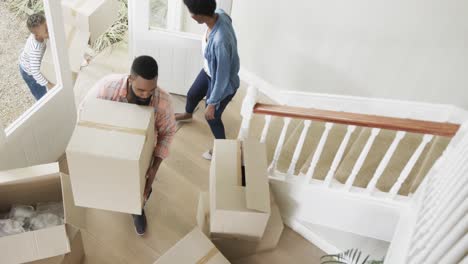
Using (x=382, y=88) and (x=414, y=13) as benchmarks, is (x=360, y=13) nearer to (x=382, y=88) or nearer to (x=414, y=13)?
(x=414, y=13)

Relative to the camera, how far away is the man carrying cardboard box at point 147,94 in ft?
5.89

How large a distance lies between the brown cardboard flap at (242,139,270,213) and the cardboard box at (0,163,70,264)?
909 millimetres

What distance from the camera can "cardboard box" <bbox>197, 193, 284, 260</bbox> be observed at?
233 centimetres

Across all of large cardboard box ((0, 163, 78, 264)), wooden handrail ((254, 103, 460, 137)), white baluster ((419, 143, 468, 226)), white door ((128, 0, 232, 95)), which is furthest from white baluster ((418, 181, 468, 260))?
white door ((128, 0, 232, 95))

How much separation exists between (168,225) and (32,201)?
854 mm

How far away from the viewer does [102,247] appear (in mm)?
2459

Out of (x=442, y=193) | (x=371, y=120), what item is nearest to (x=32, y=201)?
(x=371, y=120)

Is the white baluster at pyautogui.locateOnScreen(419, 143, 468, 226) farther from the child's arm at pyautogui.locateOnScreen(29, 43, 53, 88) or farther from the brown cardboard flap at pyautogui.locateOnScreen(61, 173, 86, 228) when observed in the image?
the child's arm at pyautogui.locateOnScreen(29, 43, 53, 88)

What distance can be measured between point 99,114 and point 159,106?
0.31 meters

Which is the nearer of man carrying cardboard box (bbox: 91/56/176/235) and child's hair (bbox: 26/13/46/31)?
man carrying cardboard box (bbox: 91/56/176/235)

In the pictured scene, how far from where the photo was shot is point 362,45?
9.72ft

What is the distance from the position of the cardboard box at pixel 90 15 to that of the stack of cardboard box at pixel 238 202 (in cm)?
193

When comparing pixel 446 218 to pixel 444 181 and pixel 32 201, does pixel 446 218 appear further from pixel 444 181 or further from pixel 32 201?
pixel 32 201

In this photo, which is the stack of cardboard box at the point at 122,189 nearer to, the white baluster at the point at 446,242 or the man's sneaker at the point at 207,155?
the man's sneaker at the point at 207,155
